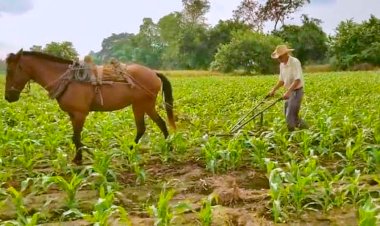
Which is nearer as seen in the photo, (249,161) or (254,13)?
(249,161)

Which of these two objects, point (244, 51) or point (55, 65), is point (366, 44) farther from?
point (55, 65)

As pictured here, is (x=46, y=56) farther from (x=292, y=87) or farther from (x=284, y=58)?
(x=292, y=87)

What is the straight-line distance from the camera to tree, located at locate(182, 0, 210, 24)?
7250 centimetres

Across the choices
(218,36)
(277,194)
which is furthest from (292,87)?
(218,36)

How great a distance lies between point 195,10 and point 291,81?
2562 inches

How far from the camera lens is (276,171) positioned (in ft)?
18.5

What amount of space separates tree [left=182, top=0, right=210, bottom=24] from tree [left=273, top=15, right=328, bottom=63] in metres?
16.1

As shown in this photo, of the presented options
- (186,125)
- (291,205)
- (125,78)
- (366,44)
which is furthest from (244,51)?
(291,205)

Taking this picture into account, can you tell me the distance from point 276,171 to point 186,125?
6.28m

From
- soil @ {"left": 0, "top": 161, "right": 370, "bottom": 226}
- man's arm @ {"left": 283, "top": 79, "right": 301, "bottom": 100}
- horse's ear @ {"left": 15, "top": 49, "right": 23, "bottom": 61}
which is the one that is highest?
horse's ear @ {"left": 15, "top": 49, "right": 23, "bottom": 61}

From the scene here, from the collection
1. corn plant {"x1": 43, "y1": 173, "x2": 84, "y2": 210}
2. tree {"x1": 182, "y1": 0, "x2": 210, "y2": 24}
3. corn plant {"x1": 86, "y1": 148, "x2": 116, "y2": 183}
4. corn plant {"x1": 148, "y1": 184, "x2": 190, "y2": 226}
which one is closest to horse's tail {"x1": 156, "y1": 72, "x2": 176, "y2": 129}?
corn plant {"x1": 86, "y1": 148, "x2": 116, "y2": 183}

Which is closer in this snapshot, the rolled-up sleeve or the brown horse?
the brown horse

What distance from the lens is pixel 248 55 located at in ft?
162

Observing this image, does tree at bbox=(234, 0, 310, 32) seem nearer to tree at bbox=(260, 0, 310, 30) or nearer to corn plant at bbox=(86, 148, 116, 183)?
tree at bbox=(260, 0, 310, 30)
